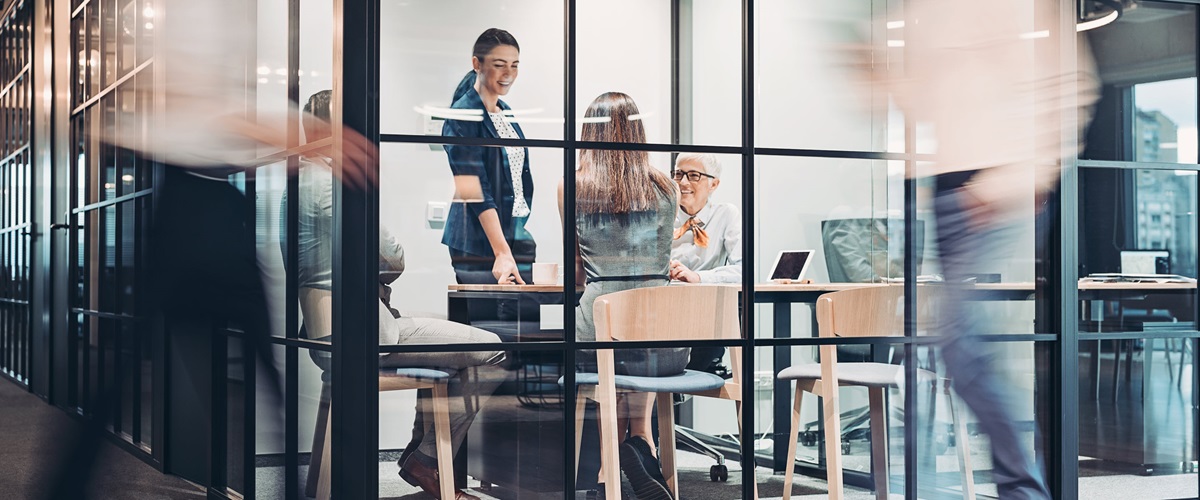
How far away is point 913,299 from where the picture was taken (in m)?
2.67

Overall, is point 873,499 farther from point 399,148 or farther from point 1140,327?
point 399,148

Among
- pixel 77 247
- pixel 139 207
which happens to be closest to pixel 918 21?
pixel 139 207

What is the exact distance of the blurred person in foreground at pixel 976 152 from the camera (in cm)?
211

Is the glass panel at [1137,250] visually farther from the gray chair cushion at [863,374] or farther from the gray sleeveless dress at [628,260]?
the gray sleeveless dress at [628,260]

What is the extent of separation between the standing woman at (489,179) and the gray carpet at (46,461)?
0.78m

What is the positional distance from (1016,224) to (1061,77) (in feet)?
1.49

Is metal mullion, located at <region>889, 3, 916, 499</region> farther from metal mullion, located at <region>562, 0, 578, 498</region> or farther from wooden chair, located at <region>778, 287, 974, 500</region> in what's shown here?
metal mullion, located at <region>562, 0, 578, 498</region>

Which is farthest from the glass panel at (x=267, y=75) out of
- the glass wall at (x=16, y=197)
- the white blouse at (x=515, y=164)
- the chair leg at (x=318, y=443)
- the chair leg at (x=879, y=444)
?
the glass wall at (x=16, y=197)

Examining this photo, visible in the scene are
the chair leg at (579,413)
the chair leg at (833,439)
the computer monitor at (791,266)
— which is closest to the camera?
the chair leg at (579,413)

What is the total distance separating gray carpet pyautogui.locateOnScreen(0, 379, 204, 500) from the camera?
3.76ft

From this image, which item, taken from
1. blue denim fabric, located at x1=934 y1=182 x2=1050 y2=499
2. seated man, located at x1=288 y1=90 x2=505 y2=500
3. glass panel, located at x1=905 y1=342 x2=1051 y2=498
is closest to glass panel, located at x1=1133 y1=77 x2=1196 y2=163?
glass panel, located at x1=905 y1=342 x2=1051 y2=498

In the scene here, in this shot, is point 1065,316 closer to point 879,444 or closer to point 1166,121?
point 879,444

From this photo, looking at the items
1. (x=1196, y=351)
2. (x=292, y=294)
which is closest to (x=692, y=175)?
(x=292, y=294)

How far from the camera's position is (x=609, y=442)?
245cm
